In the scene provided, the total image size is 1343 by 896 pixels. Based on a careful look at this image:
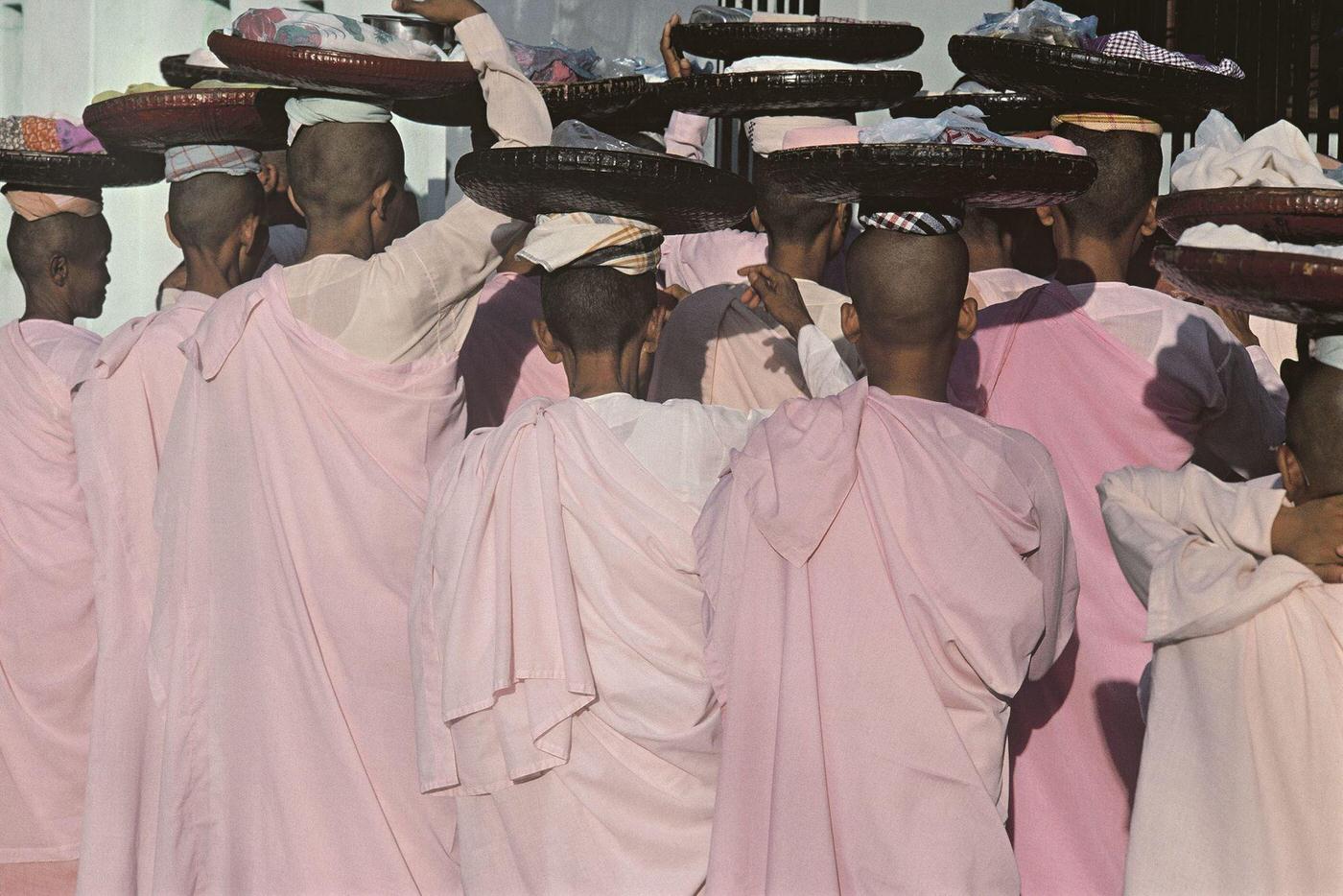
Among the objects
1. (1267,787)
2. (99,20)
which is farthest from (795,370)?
(99,20)

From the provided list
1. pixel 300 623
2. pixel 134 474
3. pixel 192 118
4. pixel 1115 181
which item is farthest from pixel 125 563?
pixel 1115 181

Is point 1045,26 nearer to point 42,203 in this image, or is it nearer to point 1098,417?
point 1098,417

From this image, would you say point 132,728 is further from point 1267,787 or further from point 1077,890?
point 1267,787

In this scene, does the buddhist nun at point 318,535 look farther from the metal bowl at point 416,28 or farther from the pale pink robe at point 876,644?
the pale pink robe at point 876,644

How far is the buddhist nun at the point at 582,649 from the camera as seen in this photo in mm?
3934

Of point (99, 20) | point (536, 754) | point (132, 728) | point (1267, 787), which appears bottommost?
point (132, 728)

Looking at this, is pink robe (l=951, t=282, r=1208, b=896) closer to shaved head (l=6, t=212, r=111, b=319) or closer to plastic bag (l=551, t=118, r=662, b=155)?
plastic bag (l=551, t=118, r=662, b=155)

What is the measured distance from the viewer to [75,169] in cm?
613

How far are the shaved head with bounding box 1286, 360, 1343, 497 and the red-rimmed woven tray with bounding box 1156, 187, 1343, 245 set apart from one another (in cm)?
32

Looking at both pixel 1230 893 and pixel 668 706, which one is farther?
pixel 668 706

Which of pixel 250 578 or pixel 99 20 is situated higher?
pixel 99 20

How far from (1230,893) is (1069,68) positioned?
7.53 ft

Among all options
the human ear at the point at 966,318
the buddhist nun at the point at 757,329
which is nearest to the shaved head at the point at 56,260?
the buddhist nun at the point at 757,329

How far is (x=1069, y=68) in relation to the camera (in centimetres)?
448
